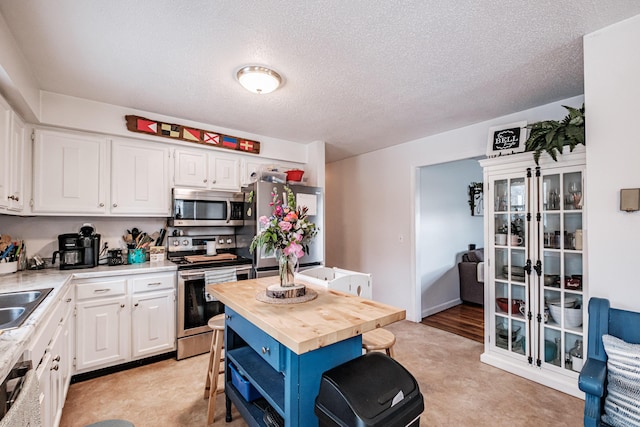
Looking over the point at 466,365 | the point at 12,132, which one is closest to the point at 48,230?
the point at 12,132

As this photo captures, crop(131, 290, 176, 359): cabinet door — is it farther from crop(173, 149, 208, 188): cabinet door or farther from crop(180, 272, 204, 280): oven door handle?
crop(173, 149, 208, 188): cabinet door

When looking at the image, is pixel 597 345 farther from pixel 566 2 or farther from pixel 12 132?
pixel 12 132

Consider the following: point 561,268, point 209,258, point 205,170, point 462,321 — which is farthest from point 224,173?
point 462,321

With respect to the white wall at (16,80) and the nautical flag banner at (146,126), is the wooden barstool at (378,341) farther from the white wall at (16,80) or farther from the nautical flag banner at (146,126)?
the nautical flag banner at (146,126)

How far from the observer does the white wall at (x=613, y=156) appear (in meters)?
1.68

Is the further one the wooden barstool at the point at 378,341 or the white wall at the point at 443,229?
the white wall at the point at 443,229

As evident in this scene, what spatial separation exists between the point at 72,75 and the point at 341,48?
2.12 meters

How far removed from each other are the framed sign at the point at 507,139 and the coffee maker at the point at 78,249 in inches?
154

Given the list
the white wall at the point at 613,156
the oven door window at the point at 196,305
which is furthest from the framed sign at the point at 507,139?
the oven door window at the point at 196,305

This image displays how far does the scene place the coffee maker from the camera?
2.58 m

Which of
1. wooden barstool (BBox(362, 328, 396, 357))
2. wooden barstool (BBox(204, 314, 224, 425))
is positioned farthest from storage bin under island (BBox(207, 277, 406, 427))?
→ wooden barstool (BBox(362, 328, 396, 357))

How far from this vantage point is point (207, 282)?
293 cm

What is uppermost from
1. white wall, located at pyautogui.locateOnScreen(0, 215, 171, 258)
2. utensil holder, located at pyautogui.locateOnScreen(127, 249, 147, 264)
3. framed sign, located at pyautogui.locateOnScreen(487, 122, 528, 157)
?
framed sign, located at pyautogui.locateOnScreen(487, 122, 528, 157)

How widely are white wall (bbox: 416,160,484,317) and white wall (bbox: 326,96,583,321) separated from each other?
0.76 feet
